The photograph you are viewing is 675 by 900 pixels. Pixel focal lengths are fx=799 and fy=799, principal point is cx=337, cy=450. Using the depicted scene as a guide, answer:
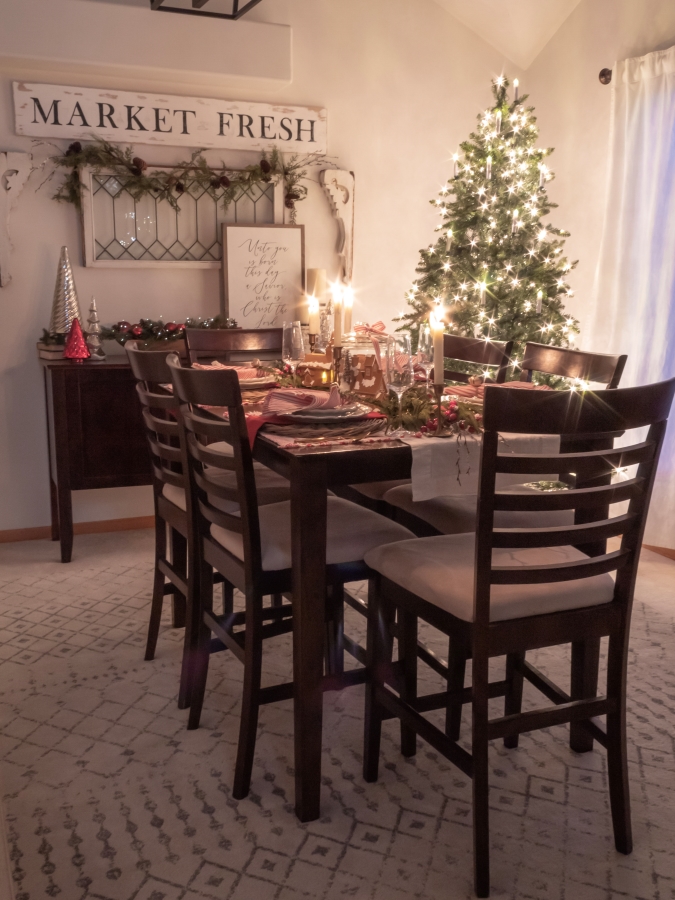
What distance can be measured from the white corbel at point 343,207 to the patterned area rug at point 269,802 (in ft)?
7.34

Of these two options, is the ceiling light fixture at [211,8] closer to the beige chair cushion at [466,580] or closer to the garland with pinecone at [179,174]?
the garland with pinecone at [179,174]

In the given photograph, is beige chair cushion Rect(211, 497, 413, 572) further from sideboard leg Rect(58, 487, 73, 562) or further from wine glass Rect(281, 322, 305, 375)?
sideboard leg Rect(58, 487, 73, 562)

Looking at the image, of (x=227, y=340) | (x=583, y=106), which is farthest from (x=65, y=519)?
(x=583, y=106)

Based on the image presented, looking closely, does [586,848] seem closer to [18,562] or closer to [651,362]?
Result: [651,362]

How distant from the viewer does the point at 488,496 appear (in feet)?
4.90

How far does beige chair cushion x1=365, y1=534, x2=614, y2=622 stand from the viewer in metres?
1.63

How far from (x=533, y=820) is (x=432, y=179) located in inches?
132

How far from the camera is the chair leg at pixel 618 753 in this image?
1706 millimetres

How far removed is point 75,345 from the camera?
3.43 metres

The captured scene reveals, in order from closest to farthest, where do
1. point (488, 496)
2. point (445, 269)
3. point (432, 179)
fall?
1. point (488, 496)
2. point (445, 269)
3. point (432, 179)

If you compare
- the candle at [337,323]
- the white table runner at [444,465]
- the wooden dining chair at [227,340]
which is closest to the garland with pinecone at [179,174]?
the wooden dining chair at [227,340]

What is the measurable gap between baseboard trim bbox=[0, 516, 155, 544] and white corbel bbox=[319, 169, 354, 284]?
1.64 metres

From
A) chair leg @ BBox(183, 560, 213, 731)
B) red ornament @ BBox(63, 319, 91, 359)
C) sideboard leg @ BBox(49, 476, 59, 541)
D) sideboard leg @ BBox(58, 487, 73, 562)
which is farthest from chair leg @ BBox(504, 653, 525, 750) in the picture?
sideboard leg @ BBox(49, 476, 59, 541)

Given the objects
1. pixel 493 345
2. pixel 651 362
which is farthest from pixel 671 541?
pixel 493 345
